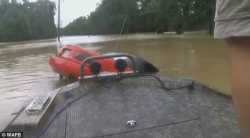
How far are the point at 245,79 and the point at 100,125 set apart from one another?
1.69m

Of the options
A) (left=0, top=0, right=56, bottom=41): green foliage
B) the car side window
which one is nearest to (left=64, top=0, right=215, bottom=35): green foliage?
(left=0, top=0, right=56, bottom=41): green foliage

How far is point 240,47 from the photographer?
0.82 meters

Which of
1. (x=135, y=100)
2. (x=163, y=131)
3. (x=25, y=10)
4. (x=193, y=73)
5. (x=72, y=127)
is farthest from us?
(x=25, y=10)

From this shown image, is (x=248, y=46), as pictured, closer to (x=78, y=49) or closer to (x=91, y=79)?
(x=91, y=79)

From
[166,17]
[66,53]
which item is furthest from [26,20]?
[66,53]

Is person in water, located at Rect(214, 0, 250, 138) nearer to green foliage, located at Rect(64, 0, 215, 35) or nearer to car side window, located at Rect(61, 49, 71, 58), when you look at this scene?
car side window, located at Rect(61, 49, 71, 58)

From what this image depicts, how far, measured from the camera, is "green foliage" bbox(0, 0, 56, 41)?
229 ft

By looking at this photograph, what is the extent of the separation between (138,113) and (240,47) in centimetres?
175

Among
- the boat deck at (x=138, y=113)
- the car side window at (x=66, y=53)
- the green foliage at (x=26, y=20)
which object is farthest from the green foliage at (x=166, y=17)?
the boat deck at (x=138, y=113)

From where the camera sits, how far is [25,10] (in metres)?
77.5

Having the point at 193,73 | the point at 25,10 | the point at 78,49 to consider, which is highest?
the point at 25,10

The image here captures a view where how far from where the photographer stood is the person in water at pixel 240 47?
786 mm

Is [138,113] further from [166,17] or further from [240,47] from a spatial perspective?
[166,17]

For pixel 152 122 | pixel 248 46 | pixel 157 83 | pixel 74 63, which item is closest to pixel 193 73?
pixel 74 63
